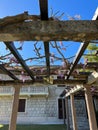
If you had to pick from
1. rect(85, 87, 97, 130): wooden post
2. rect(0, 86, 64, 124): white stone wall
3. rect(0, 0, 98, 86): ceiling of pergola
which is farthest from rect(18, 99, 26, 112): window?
rect(85, 87, 97, 130): wooden post

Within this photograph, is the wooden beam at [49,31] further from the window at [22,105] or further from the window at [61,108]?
the window at [22,105]

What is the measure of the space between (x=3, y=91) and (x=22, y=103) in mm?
1962

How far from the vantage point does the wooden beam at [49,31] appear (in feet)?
3.79

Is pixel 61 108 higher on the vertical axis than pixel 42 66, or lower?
lower

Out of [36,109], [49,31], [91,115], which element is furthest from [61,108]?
[49,31]

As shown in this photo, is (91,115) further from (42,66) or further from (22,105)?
(22,105)

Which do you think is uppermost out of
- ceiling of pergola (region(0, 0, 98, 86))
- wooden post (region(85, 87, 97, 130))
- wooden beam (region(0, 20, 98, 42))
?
ceiling of pergola (region(0, 0, 98, 86))

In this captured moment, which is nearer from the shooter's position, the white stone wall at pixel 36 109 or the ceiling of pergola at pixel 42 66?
the ceiling of pergola at pixel 42 66

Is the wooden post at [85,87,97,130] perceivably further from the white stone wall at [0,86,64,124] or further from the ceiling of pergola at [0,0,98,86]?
the white stone wall at [0,86,64,124]

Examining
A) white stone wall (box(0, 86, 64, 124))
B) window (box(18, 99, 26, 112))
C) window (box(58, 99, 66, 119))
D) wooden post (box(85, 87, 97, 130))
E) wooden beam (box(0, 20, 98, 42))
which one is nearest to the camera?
wooden beam (box(0, 20, 98, 42))

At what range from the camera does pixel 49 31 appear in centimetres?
116

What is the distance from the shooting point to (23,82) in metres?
3.72

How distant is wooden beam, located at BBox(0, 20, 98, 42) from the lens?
1.16 metres

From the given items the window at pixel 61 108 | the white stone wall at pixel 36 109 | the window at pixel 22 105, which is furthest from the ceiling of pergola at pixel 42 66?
Answer: the window at pixel 22 105
